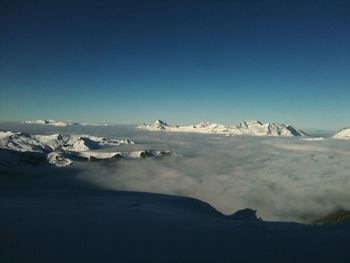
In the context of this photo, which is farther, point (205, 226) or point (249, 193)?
point (249, 193)

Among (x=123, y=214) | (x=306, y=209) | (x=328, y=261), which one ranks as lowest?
(x=306, y=209)

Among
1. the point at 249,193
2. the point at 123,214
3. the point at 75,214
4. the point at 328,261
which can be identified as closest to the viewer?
the point at 328,261

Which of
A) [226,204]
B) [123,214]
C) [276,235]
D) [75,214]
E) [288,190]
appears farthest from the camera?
[288,190]

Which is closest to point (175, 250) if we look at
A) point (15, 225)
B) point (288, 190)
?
point (15, 225)

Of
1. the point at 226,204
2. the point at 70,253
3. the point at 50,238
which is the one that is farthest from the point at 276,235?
the point at 226,204

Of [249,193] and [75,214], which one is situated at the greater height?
[75,214]

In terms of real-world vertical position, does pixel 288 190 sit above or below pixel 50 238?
below

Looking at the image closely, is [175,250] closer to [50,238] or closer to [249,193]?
[50,238]

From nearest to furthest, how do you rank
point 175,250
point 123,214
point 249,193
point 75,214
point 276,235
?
point 175,250 → point 276,235 → point 75,214 → point 123,214 → point 249,193

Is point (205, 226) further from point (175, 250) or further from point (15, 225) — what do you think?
point (15, 225)
